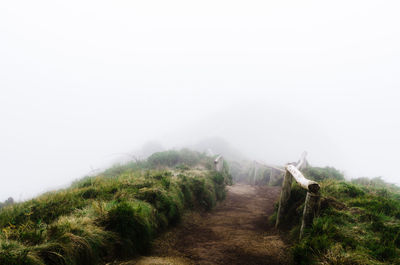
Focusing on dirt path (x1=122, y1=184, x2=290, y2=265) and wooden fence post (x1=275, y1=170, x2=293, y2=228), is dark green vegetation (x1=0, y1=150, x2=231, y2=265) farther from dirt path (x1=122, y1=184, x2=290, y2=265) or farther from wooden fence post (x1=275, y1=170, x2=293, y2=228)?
wooden fence post (x1=275, y1=170, x2=293, y2=228)

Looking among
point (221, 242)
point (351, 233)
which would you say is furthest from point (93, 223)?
point (351, 233)

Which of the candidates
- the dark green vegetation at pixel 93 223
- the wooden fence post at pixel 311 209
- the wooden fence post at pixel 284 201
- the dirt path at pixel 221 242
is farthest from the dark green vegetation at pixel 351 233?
the dark green vegetation at pixel 93 223

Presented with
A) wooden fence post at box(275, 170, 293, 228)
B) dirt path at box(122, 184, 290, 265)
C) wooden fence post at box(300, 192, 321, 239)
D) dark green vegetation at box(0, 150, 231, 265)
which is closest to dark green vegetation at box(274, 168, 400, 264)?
wooden fence post at box(300, 192, 321, 239)

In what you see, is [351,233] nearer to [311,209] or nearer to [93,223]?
[311,209]

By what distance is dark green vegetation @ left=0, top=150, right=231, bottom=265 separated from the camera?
2.81 meters

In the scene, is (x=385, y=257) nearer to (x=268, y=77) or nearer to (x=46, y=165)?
(x=46, y=165)

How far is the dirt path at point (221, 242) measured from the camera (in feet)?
12.6

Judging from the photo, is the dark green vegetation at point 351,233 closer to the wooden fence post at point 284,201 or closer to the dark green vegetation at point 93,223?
the wooden fence post at point 284,201

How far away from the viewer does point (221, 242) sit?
4.62m

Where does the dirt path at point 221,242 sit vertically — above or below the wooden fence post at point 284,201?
below

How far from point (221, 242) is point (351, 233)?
2267 mm

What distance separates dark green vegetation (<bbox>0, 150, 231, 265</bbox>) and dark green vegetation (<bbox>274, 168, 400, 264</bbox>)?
8.24 ft

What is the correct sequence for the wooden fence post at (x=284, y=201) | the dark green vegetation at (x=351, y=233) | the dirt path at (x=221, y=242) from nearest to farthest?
the dark green vegetation at (x=351, y=233) → the dirt path at (x=221, y=242) → the wooden fence post at (x=284, y=201)

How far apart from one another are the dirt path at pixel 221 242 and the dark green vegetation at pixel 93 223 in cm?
34
